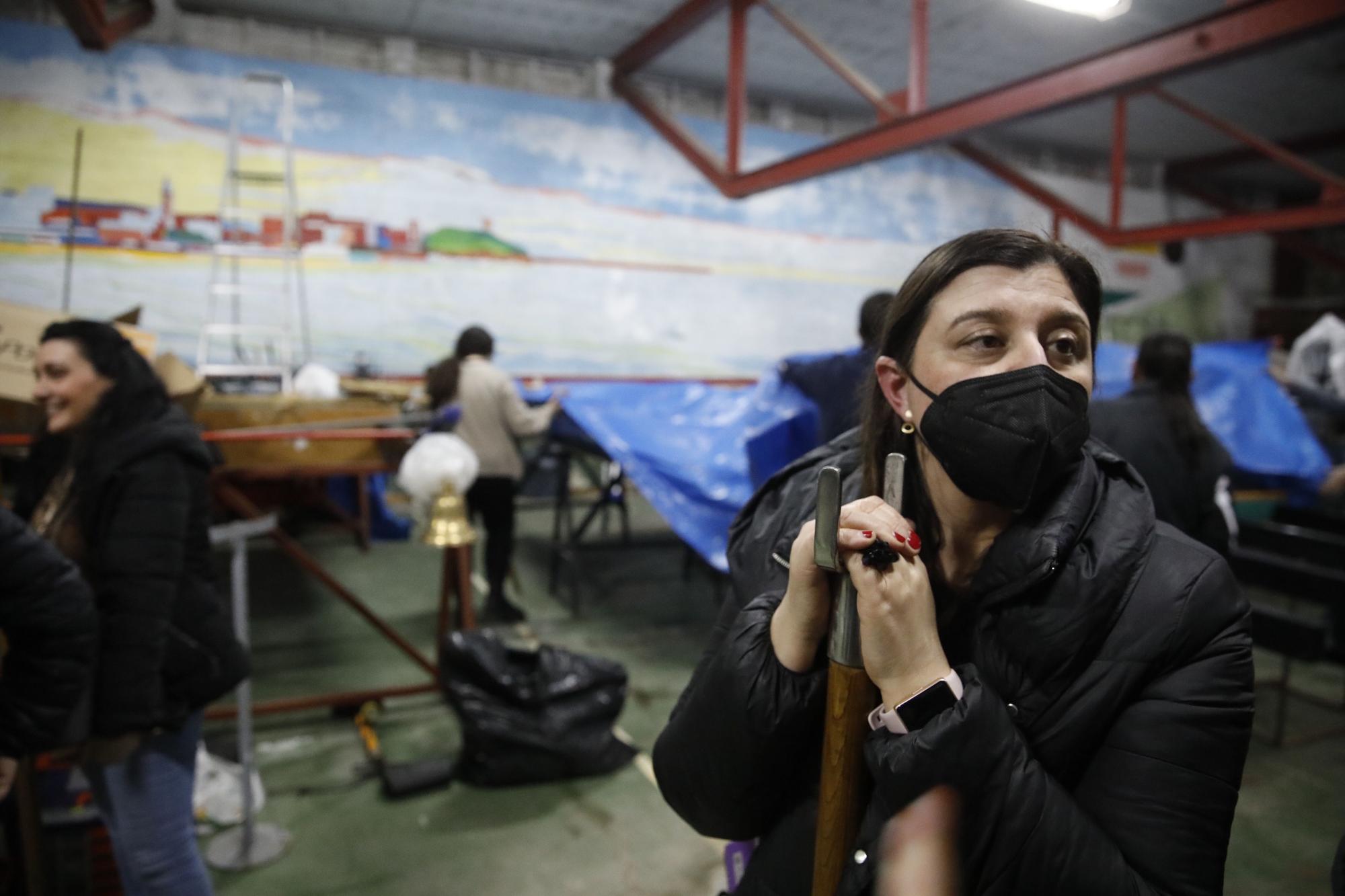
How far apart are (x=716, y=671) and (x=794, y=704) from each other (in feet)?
0.35

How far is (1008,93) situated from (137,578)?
4599 millimetres

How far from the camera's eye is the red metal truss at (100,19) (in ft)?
16.9

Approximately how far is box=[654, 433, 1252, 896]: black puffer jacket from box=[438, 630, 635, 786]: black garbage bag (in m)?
2.11

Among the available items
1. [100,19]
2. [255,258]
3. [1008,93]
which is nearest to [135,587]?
[1008,93]

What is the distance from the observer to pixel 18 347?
89.9 inches

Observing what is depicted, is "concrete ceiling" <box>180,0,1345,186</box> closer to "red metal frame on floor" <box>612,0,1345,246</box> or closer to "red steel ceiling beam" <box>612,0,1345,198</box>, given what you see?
"red metal frame on floor" <box>612,0,1345,246</box>

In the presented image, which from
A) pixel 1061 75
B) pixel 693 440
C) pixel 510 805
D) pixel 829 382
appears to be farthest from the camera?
pixel 1061 75

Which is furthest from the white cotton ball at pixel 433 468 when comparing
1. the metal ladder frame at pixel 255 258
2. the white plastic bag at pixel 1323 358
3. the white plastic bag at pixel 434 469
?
the white plastic bag at pixel 1323 358

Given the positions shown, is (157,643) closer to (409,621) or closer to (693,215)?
(409,621)

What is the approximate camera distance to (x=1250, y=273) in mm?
11227

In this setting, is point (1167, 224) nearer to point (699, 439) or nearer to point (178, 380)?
point (699, 439)

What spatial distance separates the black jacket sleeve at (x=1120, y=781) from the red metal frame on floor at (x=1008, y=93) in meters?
3.39

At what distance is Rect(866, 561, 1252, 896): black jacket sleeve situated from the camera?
0.72 meters

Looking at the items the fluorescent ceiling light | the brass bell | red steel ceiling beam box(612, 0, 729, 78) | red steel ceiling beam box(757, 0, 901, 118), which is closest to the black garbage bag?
the brass bell
